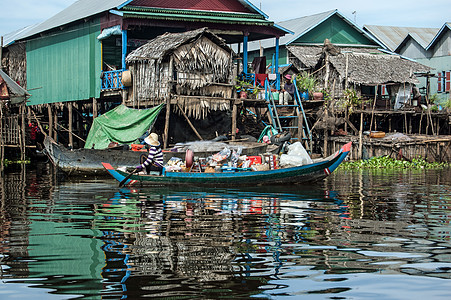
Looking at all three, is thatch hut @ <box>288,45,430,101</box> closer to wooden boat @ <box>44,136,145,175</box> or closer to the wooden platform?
the wooden platform

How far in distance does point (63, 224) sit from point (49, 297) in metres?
4.19

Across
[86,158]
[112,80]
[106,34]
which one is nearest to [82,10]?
[106,34]

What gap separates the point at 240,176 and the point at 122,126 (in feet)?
23.0

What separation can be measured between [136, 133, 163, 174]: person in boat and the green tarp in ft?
18.0

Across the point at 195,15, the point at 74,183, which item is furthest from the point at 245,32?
the point at 74,183

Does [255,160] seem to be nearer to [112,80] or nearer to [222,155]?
[222,155]

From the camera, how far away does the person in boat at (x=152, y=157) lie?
49.2 ft

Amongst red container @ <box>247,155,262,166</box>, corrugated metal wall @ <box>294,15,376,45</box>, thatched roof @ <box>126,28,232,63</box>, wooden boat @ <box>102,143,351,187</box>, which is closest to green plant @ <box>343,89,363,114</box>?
corrugated metal wall @ <box>294,15,376,45</box>

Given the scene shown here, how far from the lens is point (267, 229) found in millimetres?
9125

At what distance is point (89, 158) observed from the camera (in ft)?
63.3

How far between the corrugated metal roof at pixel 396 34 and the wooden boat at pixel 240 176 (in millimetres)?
22230

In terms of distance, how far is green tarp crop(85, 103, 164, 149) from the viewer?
2084 centimetres

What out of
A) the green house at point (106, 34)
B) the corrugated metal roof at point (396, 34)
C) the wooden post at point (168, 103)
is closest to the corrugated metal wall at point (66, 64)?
the green house at point (106, 34)

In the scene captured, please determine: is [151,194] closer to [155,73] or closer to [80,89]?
[155,73]
